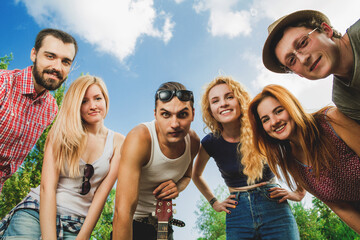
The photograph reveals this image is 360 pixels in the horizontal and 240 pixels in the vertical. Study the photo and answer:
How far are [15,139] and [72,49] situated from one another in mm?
1833

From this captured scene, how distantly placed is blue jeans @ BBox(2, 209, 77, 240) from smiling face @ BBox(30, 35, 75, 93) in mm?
2053

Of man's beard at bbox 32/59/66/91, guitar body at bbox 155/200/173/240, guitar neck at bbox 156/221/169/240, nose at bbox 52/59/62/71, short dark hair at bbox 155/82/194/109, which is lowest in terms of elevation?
guitar neck at bbox 156/221/169/240

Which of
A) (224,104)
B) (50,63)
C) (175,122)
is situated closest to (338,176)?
(224,104)

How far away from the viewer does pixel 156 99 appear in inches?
Result: 141

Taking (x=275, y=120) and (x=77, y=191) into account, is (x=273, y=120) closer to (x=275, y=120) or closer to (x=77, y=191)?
(x=275, y=120)

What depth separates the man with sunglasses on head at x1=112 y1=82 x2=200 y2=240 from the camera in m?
3.09

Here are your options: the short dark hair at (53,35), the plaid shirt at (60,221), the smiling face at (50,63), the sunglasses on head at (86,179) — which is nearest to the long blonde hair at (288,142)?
the sunglasses on head at (86,179)

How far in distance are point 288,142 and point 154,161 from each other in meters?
1.91

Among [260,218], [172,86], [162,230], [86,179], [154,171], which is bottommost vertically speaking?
[162,230]

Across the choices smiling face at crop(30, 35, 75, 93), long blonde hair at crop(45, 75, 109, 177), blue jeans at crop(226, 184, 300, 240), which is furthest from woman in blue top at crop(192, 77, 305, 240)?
smiling face at crop(30, 35, 75, 93)

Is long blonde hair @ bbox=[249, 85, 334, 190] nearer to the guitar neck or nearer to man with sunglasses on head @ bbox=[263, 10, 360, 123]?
man with sunglasses on head @ bbox=[263, 10, 360, 123]

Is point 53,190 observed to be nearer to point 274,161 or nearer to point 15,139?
point 15,139

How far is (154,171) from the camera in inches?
134

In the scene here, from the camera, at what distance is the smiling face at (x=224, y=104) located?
384 cm
